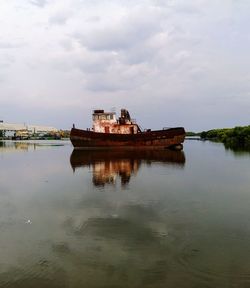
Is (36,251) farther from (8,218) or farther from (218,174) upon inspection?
(218,174)

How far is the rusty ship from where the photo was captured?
47.3 metres

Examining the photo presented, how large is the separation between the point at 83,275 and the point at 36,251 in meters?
1.79

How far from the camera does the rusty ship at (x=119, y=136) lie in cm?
4734

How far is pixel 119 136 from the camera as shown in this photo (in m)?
47.0

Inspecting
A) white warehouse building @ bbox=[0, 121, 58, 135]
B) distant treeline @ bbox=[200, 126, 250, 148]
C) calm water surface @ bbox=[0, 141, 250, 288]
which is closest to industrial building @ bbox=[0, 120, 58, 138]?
white warehouse building @ bbox=[0, 121, 58, 135]

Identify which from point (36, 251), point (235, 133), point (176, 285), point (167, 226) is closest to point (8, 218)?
point (36, 251)

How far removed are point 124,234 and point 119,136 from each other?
37.1 m

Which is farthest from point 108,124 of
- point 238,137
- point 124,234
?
point 124,234

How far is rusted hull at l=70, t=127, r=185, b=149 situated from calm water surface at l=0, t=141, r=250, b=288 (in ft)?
91.7

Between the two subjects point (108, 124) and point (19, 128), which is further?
point (19, 128)

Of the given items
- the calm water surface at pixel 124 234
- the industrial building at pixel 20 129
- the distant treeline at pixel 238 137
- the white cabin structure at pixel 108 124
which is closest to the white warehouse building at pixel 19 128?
the industrial building at pixel 20 129

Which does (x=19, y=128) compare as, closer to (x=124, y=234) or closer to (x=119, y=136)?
(x=119, y=136)

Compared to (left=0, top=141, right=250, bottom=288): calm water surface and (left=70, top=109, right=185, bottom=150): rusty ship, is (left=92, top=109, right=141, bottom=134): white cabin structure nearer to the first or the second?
(left=70, top=109, right=185, bottom=150): rusty ship

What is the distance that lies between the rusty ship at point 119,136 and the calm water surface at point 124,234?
91.9ft
